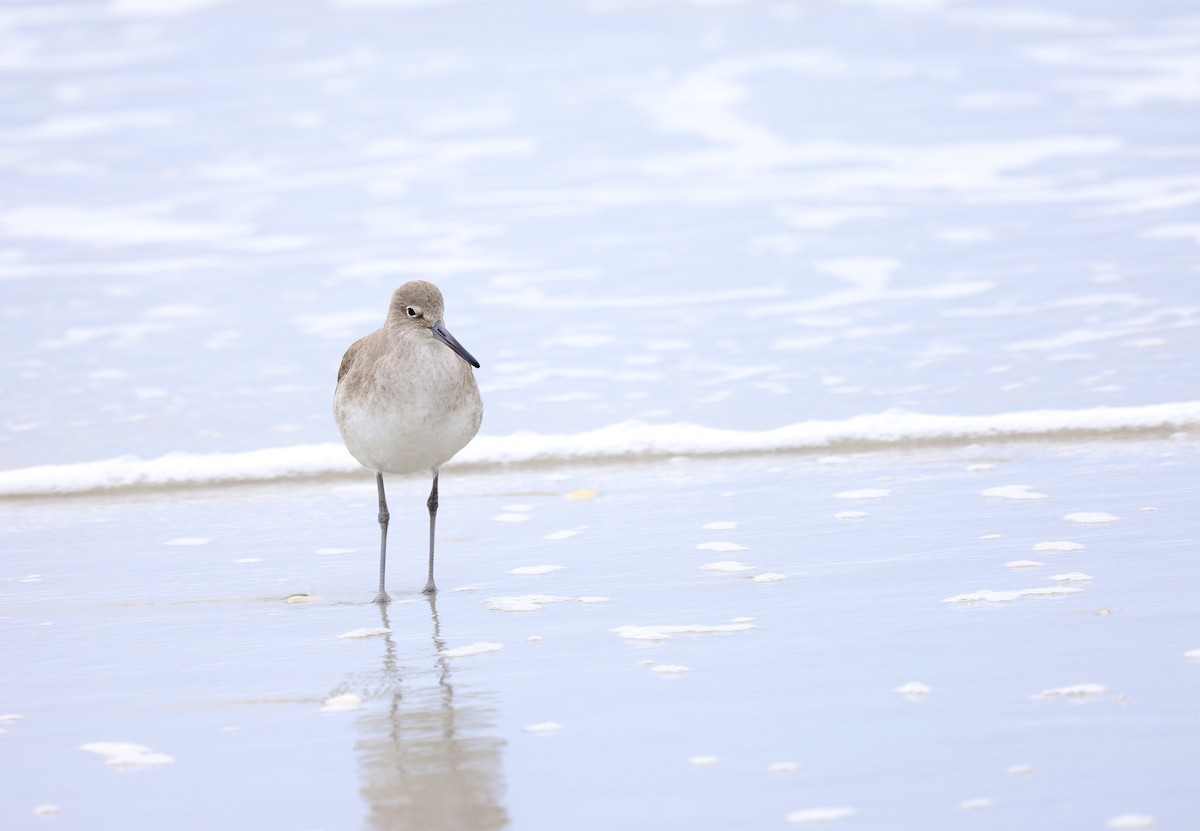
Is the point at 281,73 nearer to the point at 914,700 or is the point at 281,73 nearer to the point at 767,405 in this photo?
the point at 767,405

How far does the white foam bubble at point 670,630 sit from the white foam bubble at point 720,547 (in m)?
1.04

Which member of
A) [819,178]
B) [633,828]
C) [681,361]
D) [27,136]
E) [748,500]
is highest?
[27,136]

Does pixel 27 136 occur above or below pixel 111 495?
above

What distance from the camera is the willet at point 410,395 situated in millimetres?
6082

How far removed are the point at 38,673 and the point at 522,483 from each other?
3.15 m

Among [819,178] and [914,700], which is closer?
[914,700]

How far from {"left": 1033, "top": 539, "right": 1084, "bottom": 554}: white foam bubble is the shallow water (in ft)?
0.07

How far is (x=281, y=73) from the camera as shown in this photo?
70.0 feet

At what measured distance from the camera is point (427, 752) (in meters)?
4.21

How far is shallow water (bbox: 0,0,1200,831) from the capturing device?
4.13 meters

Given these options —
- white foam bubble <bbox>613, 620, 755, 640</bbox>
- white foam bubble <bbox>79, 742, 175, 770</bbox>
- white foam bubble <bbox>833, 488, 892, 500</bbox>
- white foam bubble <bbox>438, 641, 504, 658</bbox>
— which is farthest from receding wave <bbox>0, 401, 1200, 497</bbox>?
white foam bubble <bbox>79, 742, 175, 770</bbox>

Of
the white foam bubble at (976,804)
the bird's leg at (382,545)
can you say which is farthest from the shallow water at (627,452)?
the bird's leg at (382,545)

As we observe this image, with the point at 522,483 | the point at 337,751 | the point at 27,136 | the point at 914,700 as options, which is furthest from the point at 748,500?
the point at 27,136

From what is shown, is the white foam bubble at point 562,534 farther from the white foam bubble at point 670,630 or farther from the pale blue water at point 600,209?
the pale blue water at point 600,209
